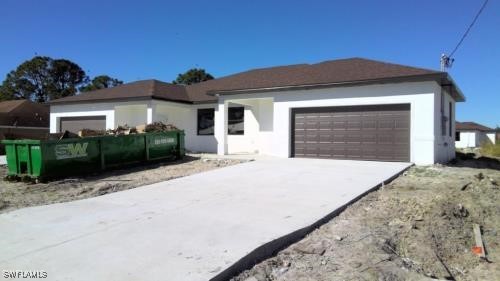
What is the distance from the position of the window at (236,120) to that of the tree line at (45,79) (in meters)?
40.0

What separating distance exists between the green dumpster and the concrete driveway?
396 cm

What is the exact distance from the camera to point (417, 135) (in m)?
14.9

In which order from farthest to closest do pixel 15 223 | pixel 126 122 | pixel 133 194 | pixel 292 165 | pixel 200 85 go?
pixel 200 85
pixel 126 122
pixel 292 165
pixel 133 194
pixel 15 223

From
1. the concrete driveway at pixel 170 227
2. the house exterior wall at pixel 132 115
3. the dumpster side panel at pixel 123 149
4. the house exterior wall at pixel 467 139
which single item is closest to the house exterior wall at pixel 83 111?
the house exterior wall at pixel 132 115

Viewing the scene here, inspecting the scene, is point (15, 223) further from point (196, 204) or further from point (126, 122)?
point (126, 122)

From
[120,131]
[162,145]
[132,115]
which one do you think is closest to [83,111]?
[132,115]

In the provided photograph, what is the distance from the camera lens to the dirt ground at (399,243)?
15.3ft

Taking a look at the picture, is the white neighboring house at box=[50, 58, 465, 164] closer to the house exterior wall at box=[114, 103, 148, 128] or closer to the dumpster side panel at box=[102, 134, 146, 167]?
the house exterior wall at box=[114, 103, 148, 128]

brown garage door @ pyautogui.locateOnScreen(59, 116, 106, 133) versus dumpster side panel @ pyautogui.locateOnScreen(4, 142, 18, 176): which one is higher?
brown garage door @ pyautogui.locateOnScreen(59, 116, 106, 133)

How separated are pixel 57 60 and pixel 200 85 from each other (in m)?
44.2

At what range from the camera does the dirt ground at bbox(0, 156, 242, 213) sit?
30.2 ft

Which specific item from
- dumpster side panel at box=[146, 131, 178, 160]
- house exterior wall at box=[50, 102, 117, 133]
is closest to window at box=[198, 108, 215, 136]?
house exterior wall at box=[50, 102, 117, 133]

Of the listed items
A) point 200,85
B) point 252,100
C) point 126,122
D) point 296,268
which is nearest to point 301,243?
point 296,268

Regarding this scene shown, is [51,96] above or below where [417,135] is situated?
above
